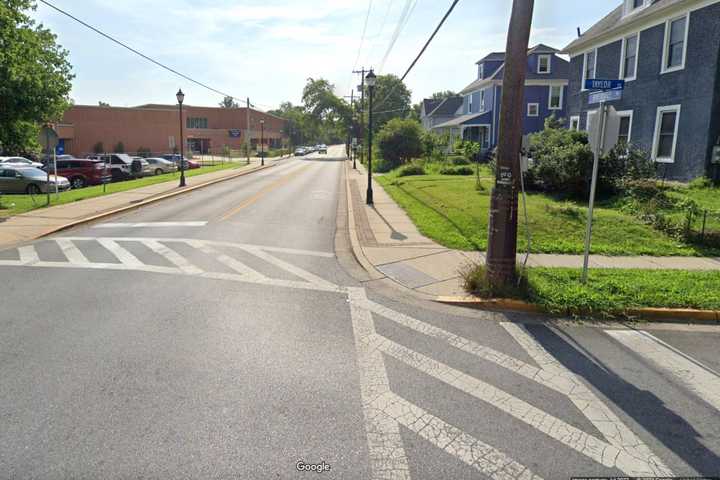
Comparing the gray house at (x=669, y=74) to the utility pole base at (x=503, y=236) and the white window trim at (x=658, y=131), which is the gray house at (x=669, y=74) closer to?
the white window trim at (x=658, y=131)

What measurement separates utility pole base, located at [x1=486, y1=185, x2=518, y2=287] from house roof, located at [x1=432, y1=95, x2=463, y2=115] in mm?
57639

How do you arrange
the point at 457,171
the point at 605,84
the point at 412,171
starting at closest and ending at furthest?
1. the point at 605,84
2. the point at 457,171
3. the point at 412,171

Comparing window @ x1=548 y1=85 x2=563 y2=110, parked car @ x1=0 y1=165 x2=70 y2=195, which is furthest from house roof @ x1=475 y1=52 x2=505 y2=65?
parked car @ x1=0 y1=165 x2=70 y2=195

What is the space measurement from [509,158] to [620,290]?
2.63 metres

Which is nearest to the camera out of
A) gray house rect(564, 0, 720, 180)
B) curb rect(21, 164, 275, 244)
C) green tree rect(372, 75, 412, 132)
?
curb rect(21, 164, 275, 244)

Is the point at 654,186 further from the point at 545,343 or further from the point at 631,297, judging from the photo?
the point at 545,343

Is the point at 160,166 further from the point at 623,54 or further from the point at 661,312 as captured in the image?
the point at 661,312

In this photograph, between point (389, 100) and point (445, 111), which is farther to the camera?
point (389, 100)

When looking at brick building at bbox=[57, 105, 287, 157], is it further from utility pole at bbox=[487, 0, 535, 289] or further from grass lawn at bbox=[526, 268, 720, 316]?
grass lawn at bbox=[526, 268, 720, 316]

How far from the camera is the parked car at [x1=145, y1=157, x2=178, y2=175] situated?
37.6 meters

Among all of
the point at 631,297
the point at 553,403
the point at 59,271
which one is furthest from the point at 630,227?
the point at 59,271

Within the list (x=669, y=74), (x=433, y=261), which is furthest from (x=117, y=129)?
(x=433, y=261)

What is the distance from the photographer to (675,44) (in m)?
17.8

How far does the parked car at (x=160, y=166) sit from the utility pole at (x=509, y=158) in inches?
1375
